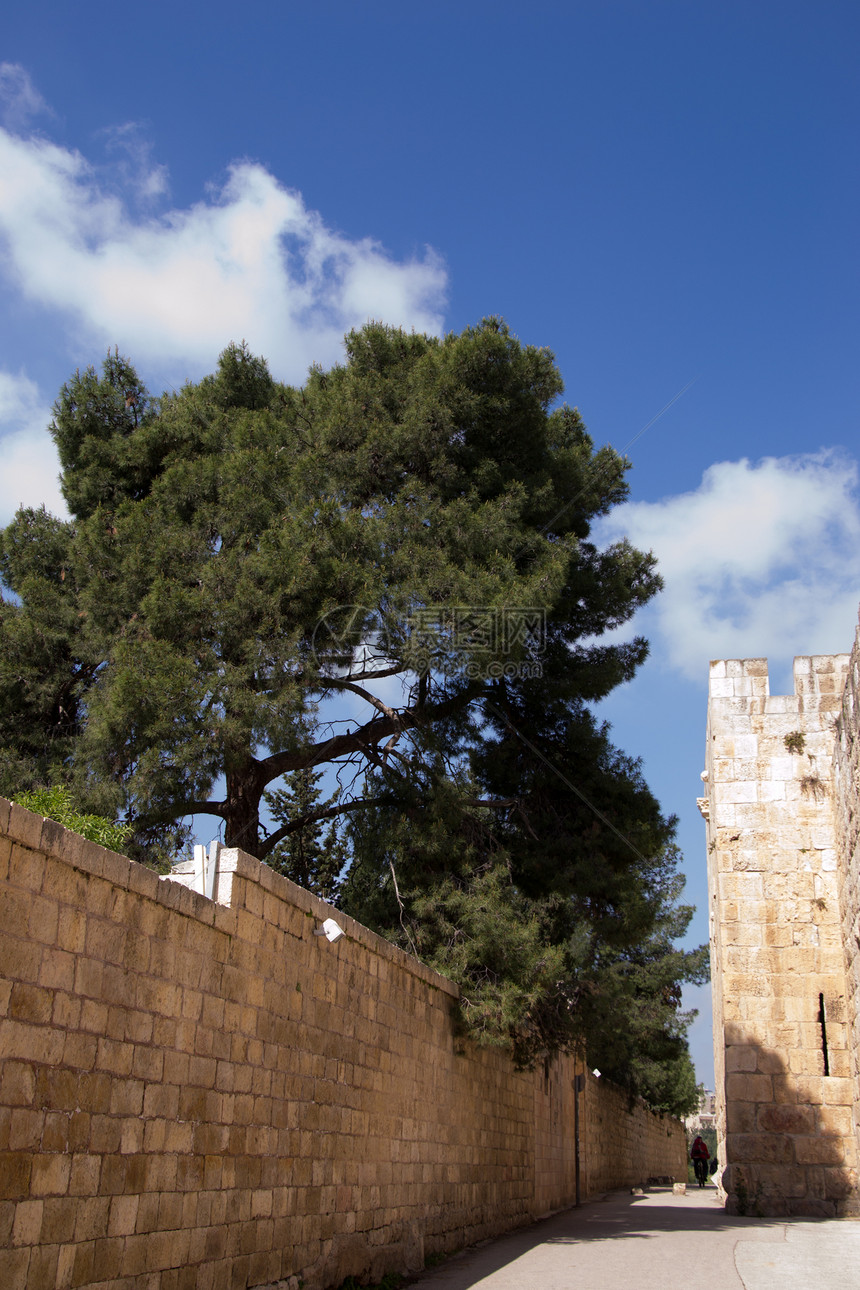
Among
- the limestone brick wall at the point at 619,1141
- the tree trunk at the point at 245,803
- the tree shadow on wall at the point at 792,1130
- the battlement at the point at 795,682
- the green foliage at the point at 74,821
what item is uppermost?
the battlement at the point at 795,682

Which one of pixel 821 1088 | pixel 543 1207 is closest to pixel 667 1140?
pixel 543 1207

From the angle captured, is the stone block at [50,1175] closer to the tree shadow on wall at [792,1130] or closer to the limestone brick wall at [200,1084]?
the limestone brick wall at [200,1084]

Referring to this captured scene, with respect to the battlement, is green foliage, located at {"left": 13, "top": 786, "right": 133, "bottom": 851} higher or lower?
lower

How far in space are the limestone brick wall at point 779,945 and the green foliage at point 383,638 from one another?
55.6 inches

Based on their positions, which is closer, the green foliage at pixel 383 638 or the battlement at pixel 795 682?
the green foliage at pixel 383 638

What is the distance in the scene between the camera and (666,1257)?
8.77 m

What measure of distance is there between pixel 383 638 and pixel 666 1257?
6184mm

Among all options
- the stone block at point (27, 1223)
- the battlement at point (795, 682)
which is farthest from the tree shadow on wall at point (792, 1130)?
the stone block at point (27, 1223)

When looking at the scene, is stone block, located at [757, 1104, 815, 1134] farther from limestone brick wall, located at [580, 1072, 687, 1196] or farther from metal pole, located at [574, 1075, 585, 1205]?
limestone brick wall, located at [580, 1072, 687, 1196]

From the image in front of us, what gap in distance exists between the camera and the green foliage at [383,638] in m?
10.4

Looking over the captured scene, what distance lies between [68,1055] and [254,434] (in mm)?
9134

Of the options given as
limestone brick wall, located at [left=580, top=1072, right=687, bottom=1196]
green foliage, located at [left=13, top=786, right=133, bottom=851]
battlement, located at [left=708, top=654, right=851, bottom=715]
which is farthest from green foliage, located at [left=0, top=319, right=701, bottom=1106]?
limestone brick wall, located at [left=580, top=1072, right=687, bottom=1196]

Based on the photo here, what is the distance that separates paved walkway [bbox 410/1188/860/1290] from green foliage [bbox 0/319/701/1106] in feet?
6.24

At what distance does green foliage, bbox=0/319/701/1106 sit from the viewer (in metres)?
10.4
